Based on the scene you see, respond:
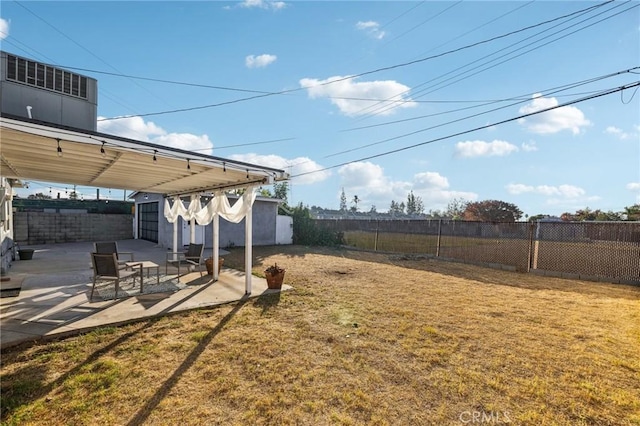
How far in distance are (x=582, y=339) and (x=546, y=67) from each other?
7.17 m

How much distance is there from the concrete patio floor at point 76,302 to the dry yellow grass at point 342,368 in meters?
0.32

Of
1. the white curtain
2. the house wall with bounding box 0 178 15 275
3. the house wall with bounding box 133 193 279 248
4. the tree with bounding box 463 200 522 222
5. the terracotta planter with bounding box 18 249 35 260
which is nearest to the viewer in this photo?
the white curtain

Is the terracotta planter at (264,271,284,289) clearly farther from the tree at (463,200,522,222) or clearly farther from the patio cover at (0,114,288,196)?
the tree at (463,200,522,222)

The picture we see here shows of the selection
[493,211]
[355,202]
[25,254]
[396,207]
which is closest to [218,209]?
[25,254]

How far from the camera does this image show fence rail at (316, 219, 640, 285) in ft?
26.4

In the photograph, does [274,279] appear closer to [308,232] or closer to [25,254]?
[25,254]

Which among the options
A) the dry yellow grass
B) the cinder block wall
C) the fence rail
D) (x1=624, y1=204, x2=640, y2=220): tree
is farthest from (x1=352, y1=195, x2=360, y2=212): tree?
the dry yellow grass

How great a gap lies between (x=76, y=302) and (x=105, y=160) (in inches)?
102

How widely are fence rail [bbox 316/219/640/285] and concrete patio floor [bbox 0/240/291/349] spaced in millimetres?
8004

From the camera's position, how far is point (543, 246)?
9.31 m

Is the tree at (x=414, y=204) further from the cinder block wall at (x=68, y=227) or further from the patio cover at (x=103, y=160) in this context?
the patio cover at (x=103, y=160)

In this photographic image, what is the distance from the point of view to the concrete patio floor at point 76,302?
4.03 meters

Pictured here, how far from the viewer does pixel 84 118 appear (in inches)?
311

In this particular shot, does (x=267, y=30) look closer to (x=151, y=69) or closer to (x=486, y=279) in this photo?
(x=151, y=69)
